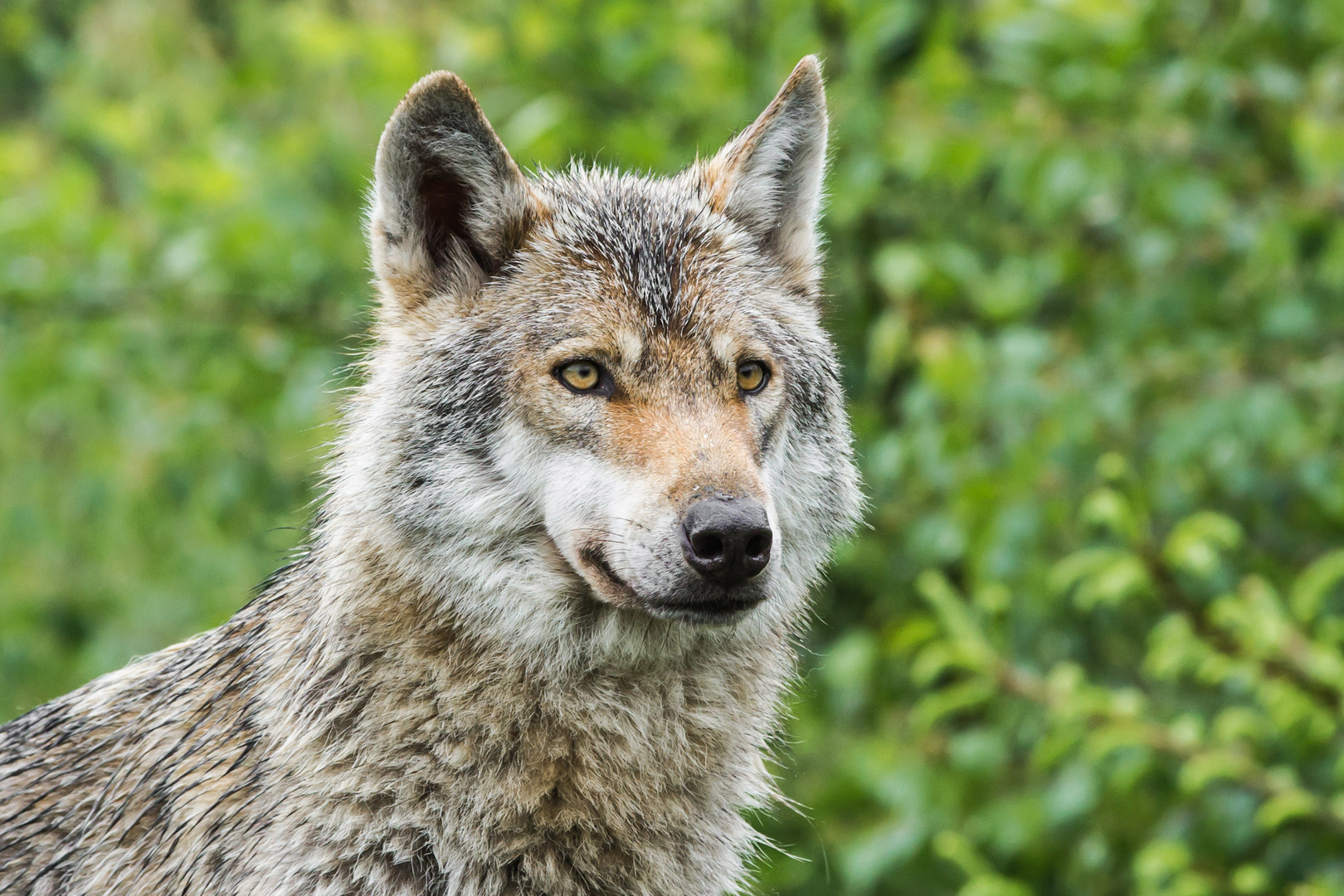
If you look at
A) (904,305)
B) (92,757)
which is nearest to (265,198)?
(904,305)

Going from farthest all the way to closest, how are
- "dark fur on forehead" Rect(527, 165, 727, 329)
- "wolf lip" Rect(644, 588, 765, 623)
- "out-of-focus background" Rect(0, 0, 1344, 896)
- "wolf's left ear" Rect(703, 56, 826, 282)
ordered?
"out-of-focus background" Rect(0, 0, 1344, 896) < "wolf's left ear" Rect(703, 56, 826, 282) < "dark fur on forehead" Rect(527, 165, 727, 329) < "wolf lip" Rect(644, 588, 765, 623)

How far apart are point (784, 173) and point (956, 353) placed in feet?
6.04

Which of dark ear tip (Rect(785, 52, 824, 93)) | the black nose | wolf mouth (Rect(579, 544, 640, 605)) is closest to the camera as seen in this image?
the black nose

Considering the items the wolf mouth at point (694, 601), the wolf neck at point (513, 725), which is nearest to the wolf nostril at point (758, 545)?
the wolf mouth at point (694, 601)

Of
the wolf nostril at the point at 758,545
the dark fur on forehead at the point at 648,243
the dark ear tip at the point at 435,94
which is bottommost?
the wolf nostril at the point at 758,545

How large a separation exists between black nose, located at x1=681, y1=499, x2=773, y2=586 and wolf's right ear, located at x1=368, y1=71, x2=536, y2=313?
118 centimetres

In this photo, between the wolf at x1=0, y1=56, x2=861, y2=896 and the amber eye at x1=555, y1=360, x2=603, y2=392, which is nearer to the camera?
the wolf at x1=0, y1=56, x2=861, y2=896

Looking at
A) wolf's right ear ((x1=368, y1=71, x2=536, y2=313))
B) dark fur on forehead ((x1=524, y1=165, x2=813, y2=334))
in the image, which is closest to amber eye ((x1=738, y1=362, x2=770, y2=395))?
dark fur on forehead ((x1=524, y1=165, x2=813, y2=334))

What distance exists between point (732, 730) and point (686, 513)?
96 centimetres

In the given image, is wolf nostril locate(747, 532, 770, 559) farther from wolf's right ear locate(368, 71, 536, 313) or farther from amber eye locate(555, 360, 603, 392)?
wolf's right ear locate(368, 71, 536, 313)

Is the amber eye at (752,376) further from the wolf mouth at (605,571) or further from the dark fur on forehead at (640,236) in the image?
the wolf mouth at (605,571)

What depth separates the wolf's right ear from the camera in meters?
3.72

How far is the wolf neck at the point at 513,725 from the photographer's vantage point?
3480 mm

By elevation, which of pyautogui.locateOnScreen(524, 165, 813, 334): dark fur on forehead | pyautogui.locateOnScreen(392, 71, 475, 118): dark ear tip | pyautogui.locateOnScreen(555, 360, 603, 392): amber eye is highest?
pyautogui.locateOnScreen(392, 71, 475, 118): dark ear tip
